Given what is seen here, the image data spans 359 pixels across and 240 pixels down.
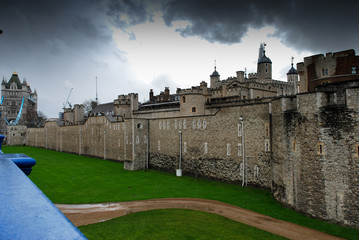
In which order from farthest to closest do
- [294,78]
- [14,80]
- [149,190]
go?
[14,80] → [294,78] → [149,190]

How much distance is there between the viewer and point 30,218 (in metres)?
1.80

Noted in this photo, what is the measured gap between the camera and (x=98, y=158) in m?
53.9

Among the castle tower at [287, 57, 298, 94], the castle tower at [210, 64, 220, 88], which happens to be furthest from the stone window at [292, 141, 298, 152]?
the castle tower at [287, 57, 298, 94]

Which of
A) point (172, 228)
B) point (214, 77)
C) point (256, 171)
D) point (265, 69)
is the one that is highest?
point (265, 69)

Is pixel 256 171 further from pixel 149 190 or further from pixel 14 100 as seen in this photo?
pixel 14 100

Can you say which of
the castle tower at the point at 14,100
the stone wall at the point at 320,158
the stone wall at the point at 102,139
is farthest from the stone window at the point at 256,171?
the castle tower at the point at 14,100

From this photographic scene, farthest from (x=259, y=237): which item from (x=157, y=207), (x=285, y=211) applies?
(x=157, y=207)

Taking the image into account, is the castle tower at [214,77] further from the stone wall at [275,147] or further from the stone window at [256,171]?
the stone window at [256,171]

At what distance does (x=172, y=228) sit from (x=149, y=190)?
10.2 metres

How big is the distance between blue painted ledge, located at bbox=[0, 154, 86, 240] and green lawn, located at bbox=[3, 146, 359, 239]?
58.8ft

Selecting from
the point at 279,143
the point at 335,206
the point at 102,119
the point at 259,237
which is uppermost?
the point at 102,119

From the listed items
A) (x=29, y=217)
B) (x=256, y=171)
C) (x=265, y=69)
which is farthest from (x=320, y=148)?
(x=265, y=69)

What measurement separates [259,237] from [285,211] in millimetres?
5030

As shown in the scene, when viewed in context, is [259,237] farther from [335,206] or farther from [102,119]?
[102,119]
